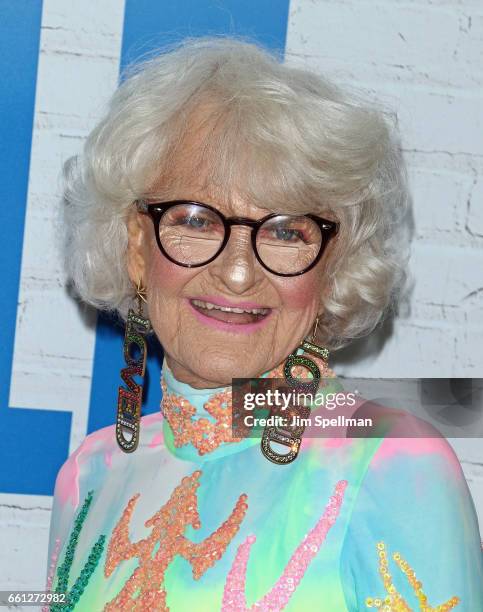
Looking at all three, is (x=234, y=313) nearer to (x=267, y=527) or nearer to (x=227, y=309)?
(x=227, y=309)

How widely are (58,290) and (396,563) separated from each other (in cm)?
89

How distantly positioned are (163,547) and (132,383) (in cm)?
29

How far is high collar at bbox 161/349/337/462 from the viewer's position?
135 centimetres

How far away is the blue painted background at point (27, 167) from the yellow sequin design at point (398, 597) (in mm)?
750

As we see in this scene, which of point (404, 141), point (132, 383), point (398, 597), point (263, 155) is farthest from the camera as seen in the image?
point (404, 141)

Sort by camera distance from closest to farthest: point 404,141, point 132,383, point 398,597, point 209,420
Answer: point 398,597, point 209,420, point 132,383, point 404,141

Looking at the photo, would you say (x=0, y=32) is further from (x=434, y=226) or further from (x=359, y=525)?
(x=359, y=525)

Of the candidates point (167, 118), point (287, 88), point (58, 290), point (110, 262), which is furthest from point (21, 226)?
point (287, 88)

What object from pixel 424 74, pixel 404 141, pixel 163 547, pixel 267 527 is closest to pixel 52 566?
pixel 163 547

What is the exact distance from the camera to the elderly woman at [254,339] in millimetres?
1169

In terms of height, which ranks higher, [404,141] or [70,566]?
[404,141]

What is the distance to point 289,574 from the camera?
3.91 ft

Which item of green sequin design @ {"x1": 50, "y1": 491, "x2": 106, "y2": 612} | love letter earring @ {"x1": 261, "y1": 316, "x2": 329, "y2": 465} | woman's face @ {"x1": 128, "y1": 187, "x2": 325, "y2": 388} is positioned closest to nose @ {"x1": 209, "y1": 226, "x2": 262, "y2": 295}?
woman's face @ {"x1": 128, "y1": 187, "x2": 325, "y2": 388}

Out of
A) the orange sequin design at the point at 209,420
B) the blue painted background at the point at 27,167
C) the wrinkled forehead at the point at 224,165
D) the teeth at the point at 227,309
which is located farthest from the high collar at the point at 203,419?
the blue painted background at the point at 27,167
